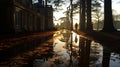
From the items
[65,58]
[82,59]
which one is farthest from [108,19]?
[82,59]

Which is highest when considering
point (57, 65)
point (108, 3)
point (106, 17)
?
point (108, 3)

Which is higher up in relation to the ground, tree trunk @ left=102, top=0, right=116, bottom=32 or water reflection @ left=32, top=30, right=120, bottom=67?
tree trunk @ left=102, top=0, right=116, bottom=32

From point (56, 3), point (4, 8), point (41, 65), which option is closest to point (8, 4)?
point (4, 8)

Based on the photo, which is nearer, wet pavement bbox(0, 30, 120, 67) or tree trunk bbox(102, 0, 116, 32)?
wet pavement bbox(0, 30, 120, 67)

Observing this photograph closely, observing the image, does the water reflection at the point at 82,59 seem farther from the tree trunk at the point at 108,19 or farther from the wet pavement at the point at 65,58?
the tree trunk at the point at 108,19

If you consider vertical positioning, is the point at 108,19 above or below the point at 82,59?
above

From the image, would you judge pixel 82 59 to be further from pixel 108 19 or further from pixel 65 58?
pixel 108 19

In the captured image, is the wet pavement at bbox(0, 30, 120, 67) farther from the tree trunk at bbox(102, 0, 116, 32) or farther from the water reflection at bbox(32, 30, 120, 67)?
the tree trunk at bbox(102, 0, 116, 32)

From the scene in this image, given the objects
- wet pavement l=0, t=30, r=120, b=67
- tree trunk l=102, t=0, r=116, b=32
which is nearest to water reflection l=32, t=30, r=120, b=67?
wet pavement l=0, t=30, r=120, b=67

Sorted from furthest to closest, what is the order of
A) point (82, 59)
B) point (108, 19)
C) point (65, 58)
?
point (108, 19), point (65, 58), point (82, 59)

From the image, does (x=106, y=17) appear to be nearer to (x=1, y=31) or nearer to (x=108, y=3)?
(x=108, y=3)

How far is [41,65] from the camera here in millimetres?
6395

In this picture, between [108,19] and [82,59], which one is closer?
[82,59]

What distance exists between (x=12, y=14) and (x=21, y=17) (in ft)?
17.4
